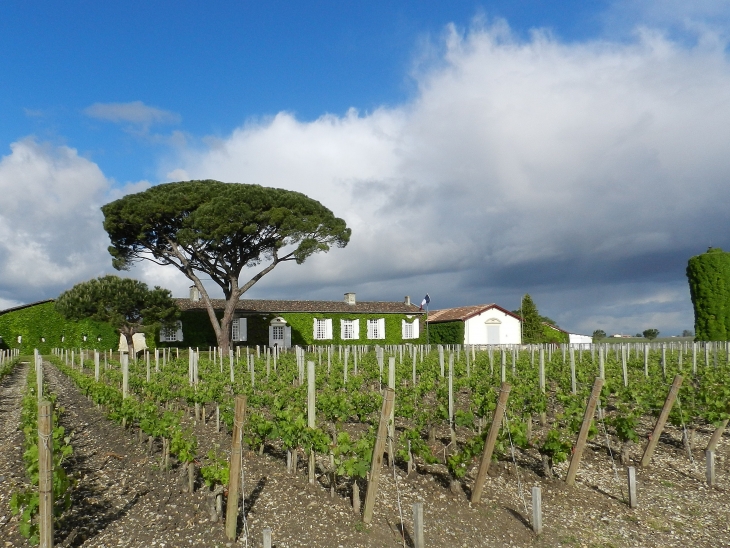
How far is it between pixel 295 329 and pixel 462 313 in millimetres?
12734

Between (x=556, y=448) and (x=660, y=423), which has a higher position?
(x=660, y=423)

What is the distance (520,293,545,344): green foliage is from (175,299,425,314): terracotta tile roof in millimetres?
8110

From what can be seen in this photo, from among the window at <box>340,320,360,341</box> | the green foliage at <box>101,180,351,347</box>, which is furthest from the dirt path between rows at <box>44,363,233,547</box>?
the window at <box>340,320,360,341</box>

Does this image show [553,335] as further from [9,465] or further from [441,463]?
[9,465]

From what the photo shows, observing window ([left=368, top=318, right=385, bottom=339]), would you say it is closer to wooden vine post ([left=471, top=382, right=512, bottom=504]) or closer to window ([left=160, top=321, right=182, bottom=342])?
window ([left=160, top=321, right=182, bottom=342])

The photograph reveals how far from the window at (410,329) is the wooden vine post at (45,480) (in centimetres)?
4000

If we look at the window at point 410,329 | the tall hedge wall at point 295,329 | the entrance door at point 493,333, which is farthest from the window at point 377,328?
the entrance door at point 493,333

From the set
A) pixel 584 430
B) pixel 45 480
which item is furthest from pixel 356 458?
pixel 584 430

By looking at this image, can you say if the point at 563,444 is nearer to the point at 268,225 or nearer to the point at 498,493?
the point at 498,493

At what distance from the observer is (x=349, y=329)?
42.4 metres

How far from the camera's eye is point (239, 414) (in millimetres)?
4996

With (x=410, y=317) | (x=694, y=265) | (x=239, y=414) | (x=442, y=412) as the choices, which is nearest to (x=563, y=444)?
(x=442, y=412)

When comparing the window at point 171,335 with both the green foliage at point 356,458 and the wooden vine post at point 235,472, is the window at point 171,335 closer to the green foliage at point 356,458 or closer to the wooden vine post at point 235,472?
the green foliage at point 356,458

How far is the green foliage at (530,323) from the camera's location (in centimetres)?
4228
